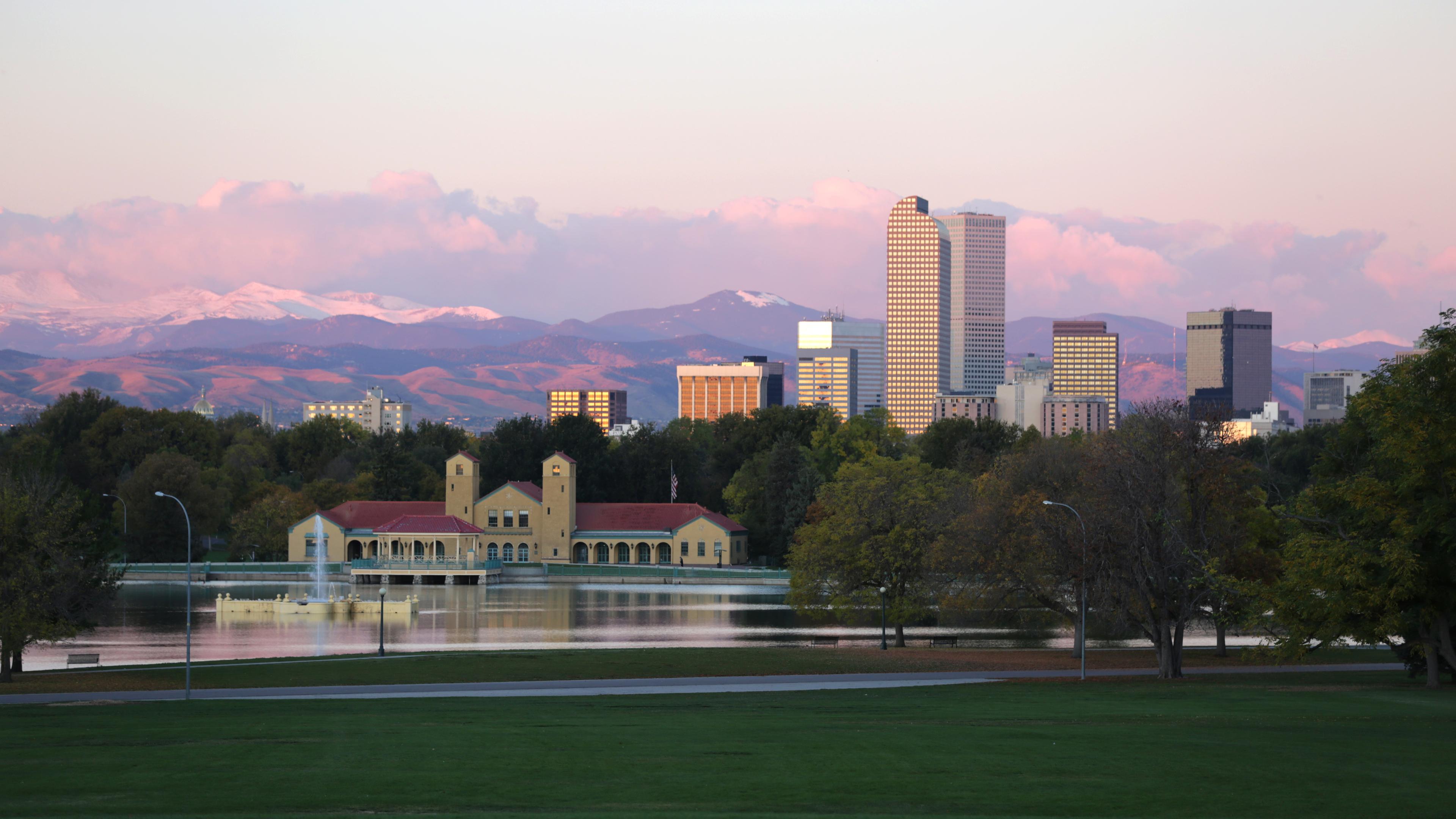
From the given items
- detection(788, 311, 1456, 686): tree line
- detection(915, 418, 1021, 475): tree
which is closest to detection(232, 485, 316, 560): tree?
detection(915, 418, 1021, 475): tree

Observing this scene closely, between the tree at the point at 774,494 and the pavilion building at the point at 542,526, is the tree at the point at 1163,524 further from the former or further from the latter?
the pavilion building at the point at 542,526

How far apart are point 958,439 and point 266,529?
62661 millimetres

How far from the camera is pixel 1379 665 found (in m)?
43.5

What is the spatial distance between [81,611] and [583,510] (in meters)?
77.5

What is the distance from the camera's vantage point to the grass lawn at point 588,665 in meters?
38.8

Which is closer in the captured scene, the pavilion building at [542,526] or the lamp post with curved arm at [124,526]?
the lamp post with curved arm at [124,526]

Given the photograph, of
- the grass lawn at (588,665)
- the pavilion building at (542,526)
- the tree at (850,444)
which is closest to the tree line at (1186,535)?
the grass lawn at (588,665)

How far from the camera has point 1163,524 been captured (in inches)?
1617

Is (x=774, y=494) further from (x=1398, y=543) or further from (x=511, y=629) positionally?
(x=1398, y=543)

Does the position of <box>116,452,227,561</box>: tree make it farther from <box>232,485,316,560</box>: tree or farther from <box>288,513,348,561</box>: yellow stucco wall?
<box>288,513,348,561</box>: yellow stucco wall

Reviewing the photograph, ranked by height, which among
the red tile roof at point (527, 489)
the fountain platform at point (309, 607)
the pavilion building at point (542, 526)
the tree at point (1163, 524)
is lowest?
the fountain platform at point (309, 607)

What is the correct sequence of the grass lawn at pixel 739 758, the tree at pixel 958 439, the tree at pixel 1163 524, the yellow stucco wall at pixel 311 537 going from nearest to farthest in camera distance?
the grass lawn at pixel 739 758
the tree at pixel 1163 524
the yellow stucco wall at pixel 311 537
the tree at pixel 958 439

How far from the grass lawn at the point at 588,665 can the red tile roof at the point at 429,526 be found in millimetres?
61961

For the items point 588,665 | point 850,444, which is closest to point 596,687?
point 588,665
